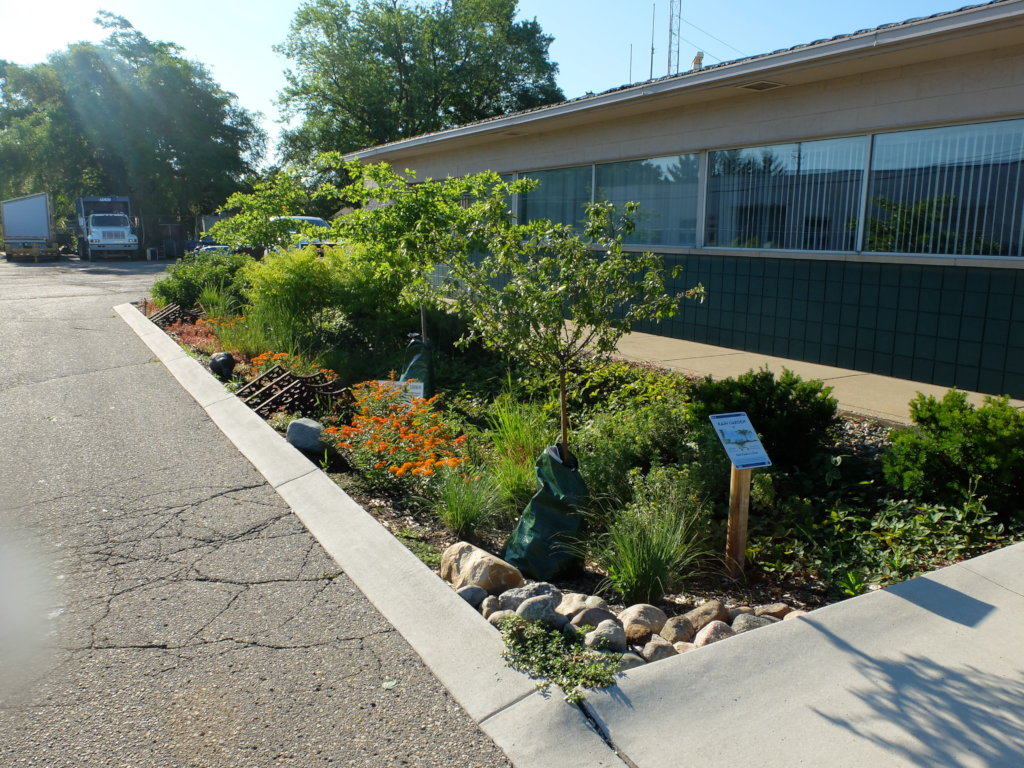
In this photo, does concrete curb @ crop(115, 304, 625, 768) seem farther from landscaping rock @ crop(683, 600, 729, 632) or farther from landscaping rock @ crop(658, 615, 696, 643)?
landscaping rock @ crop(683, 600, 729, 632)

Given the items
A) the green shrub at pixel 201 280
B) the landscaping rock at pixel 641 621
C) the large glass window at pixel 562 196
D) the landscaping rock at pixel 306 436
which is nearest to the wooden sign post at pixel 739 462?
the landscaping rock at pixel 641 621

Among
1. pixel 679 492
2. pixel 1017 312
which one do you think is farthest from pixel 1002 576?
pixel 1017 312

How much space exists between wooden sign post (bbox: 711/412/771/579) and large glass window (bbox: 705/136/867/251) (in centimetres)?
601

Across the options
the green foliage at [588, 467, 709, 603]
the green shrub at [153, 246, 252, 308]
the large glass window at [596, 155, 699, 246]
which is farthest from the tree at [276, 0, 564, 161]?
the green foliage at [588, 467, 709, 603]

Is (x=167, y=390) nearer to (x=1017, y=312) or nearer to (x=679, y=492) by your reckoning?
(x=679, y=492)

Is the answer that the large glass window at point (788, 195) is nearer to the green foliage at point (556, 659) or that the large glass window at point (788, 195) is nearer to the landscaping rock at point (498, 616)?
the landscaping rock at point (498, 616)

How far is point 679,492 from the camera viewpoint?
16.4 feet

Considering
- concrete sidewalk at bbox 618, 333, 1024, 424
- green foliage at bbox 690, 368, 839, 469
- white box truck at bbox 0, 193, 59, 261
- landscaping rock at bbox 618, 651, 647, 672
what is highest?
white box truck at bbox 0, 193, 59, 261

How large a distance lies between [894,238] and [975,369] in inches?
66.9

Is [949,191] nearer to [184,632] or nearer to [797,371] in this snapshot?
[797,371]

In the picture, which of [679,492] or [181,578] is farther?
[679,492]

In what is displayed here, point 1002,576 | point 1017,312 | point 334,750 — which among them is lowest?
point 334,750

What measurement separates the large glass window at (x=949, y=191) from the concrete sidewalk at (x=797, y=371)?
144 centimetres

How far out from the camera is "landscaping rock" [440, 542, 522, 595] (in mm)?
4406
